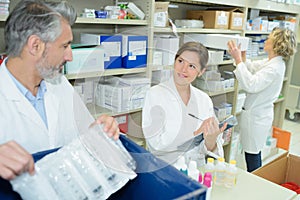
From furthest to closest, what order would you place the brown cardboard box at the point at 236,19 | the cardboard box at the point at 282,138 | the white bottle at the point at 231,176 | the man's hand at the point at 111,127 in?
the cardboard box at the point at 282,138
the brown cardboard box at the point at 236,19
the white bottle at the point at 231,176
the man's hand at the point at 111,127

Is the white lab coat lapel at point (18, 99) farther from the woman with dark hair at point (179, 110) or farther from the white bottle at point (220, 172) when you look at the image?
the white bottle at point (220, 172)

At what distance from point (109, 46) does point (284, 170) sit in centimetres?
144

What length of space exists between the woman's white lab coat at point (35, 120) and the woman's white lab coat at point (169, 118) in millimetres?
232

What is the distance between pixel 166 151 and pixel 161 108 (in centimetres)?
17

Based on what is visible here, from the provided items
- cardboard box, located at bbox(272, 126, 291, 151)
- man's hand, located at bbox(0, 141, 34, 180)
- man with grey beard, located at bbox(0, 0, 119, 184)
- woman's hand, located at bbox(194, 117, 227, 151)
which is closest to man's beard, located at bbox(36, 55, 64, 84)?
man with grey beard, located at bbox(0, 0, 119, 184)

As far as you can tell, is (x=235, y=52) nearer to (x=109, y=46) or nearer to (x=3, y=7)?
(x=109, y=46)

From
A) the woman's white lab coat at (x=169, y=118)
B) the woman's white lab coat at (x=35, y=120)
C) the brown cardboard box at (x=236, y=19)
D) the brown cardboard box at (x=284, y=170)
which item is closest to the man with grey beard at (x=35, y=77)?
the woman's white lab coat at (x=35, y=120)

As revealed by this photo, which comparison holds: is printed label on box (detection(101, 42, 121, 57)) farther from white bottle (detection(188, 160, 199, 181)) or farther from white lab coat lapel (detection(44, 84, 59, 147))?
white bottle (detection(188, 160, 199, 181))

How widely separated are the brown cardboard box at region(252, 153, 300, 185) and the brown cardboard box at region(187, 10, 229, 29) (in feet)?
3.85

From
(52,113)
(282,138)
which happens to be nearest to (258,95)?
(282,138)

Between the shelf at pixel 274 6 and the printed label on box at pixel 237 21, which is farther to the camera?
the shelf at pixel 274 6

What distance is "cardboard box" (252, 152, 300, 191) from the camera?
1.88m

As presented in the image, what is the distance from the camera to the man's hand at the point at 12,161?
64cm

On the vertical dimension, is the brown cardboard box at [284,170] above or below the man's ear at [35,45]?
below
